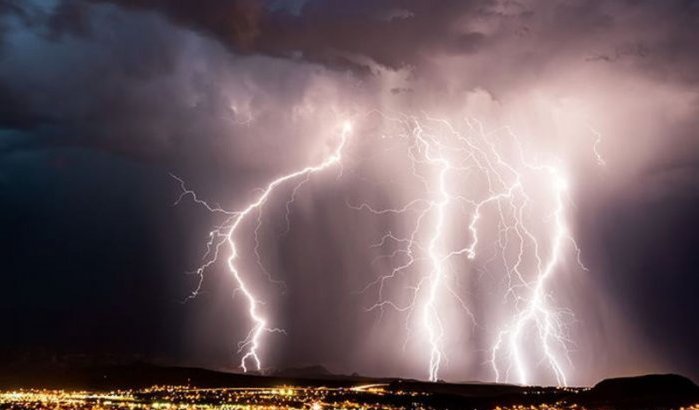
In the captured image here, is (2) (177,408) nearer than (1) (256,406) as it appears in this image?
Yes

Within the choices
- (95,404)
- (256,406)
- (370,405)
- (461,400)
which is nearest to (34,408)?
(95,404)

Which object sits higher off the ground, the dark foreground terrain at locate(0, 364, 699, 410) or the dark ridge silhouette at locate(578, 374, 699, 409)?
the dark ridge silhouette at locate(578, 374, 699, 409)

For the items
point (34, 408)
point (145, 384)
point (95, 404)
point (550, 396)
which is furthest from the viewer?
point (145, 384)

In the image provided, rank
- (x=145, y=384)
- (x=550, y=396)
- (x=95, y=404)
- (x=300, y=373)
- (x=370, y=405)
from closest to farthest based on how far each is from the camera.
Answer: (x=95, y=404), (x=370, y=405), (x=550, y=396), (x=145, y=384), (x=300, y=373)

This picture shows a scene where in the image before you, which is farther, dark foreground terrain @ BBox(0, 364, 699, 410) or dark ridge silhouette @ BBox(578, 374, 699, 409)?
dark ridge silhouette @ BBox(578, 374, 699, 409)

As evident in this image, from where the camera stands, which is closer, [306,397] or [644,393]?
[306,397]

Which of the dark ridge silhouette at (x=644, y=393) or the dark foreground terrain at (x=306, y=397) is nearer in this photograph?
the dark foreground terrain at (x=306, y=397)

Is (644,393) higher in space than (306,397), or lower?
higher

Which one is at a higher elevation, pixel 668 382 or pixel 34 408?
pixel 668 382

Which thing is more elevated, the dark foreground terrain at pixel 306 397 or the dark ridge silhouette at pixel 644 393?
the dark ridge silhouette at pixel 644 393

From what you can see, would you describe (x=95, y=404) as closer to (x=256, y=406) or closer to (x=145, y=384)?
(x=256, y=406)
